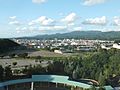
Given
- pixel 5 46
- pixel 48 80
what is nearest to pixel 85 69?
pixel 48 80

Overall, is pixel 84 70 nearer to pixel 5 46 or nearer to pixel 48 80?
pixel 48 80

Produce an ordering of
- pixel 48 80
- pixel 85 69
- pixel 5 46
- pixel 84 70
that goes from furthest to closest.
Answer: pixel 5 46 < pixel 85 69 < pixel 84 70 < pixel 48 80

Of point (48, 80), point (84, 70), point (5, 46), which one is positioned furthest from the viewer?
point (5, 46)

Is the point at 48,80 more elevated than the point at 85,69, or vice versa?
the point at 85,69

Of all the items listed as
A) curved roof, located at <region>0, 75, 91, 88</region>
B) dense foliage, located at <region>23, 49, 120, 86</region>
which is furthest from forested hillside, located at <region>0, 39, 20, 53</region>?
curved roof, located at <region>0, 75, 91, 88</region>

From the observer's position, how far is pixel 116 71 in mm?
21812

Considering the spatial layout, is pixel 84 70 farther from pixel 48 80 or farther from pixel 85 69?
pixel 48 80

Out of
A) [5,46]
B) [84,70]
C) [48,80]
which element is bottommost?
[48,80]

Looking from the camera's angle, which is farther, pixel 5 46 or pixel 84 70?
pixel 5 46

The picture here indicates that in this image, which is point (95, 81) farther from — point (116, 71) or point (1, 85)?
point (1, 85)

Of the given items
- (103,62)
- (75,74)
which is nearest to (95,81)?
(75,74)

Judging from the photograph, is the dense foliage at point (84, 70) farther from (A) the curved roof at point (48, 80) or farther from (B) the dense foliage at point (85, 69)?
(A) the curved roof at point (48, 80)

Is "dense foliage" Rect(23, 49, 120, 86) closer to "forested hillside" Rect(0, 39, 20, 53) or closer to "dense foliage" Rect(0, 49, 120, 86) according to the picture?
"dense foliage" Rect(0, 49, 120, 86)

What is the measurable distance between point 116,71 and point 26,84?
6.11m
